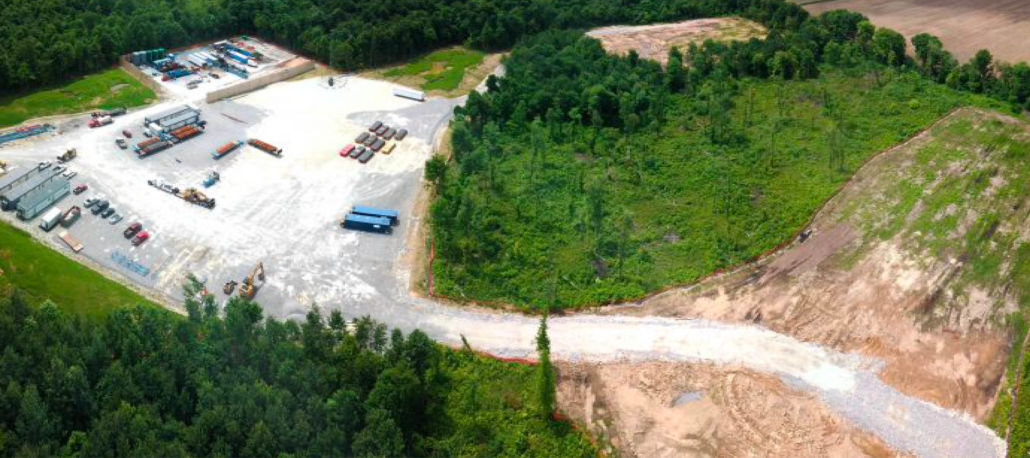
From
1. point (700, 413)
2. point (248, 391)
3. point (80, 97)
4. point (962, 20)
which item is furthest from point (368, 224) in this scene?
point (962, 20)

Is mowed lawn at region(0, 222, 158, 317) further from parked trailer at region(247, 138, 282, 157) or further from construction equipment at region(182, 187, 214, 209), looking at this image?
parked trailer at region(247, 138, 282, 157)

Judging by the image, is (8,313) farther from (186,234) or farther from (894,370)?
(894,370)

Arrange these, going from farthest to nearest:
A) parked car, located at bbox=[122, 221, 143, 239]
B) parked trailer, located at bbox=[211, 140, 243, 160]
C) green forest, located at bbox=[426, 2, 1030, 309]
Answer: parked trailer, located at bbox=[211, 140, 243, 160] < parked car, located at bbox=[122, 221, 143, 239] < green forest, located at bbox=[426, 2, 1030, 309]

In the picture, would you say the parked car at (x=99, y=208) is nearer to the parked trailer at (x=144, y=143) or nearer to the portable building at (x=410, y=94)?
the parked trailer at (x=144, y=143)

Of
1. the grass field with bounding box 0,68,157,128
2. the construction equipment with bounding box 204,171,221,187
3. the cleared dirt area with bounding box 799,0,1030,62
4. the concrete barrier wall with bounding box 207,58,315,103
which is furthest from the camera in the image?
the cleared dirt area with bounding box 799,0,1030,62

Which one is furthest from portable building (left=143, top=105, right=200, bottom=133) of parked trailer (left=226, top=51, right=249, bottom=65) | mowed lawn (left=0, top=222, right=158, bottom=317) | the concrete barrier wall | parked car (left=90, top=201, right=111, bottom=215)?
mowed lawn (left=0, top=222, right=158, bottom=317)

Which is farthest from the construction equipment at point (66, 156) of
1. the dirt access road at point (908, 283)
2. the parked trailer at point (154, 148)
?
the dirt access road at point (908, 283)

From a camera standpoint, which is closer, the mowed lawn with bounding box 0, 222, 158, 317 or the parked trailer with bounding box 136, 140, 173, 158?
the mowed lawn with bounding box 0, 222, 158, 317
